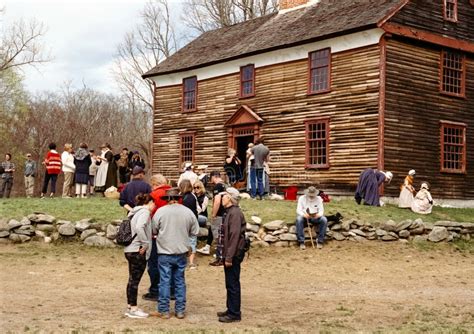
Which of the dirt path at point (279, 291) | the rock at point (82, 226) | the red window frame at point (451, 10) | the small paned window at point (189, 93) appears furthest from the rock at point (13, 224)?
the red window frame at point (451, 10)

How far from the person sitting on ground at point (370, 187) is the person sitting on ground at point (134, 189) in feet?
36.8

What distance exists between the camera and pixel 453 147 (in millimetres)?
25359

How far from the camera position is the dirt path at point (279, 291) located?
9.20 metres

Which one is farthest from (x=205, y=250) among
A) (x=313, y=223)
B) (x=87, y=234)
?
(x=313, y=223)

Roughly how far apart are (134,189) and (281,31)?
18100 millimetres

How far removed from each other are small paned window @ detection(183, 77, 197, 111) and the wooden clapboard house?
1.07 metres

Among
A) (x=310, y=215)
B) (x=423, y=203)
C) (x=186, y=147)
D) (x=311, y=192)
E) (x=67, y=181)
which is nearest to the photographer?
(x=311, y=192)

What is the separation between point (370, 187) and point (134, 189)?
37.4 ft

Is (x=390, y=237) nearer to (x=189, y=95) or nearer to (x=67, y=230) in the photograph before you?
(x=67, y=230)

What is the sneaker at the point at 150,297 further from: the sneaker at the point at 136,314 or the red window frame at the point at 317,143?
the red window frame at the point at 317,143

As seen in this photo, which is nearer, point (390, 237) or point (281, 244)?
point (281, 244)

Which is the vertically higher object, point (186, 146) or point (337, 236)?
point (186, 146)

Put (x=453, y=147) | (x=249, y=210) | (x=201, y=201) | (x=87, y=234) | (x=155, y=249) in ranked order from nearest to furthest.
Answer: (x=155, y=249)
(x=201, y=201)
(x=87, y=234)
(x=249, y=210)
(x=453, y=147)

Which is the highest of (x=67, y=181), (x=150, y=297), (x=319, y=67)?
(x=319, y=67)
